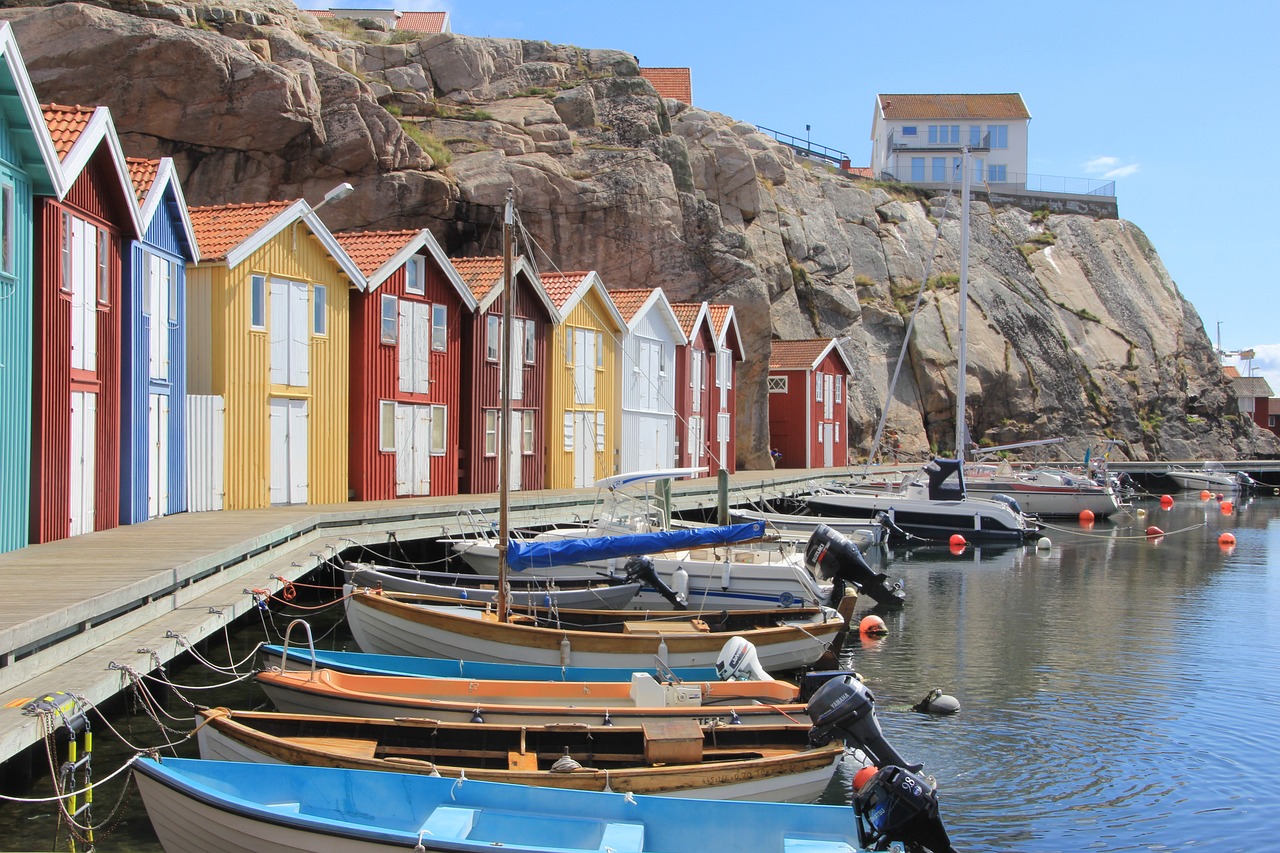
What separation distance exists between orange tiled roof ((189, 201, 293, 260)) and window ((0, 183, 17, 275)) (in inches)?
355

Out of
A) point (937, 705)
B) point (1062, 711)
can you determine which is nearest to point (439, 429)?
point (937, 705)

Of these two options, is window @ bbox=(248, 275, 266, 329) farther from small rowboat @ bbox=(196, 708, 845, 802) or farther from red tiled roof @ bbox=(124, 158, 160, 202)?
small rowboat @ bbox=(196, 708, 845, 802)

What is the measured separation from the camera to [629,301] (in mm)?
46312

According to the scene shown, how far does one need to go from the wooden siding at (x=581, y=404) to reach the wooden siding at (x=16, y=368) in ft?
74.9

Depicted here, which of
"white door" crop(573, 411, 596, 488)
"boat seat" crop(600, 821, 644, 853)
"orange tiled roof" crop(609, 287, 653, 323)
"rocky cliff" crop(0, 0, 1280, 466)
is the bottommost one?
"boat seat" crop(600, 821, 644, 853)

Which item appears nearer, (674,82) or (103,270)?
(103,270)

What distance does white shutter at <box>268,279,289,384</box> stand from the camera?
94.4ft

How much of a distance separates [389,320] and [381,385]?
1963mm

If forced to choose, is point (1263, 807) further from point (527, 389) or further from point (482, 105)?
point (482, 105)

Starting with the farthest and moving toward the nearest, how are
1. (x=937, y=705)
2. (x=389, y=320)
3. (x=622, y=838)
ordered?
(x=389, y=320), (x=937, y=705), (x=622, y=838)

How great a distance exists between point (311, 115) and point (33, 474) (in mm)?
26997

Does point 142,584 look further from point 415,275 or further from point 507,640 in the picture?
point 415,275

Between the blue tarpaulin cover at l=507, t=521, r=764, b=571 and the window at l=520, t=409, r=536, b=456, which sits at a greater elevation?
the window at l=520, t=409, r=536, b=456

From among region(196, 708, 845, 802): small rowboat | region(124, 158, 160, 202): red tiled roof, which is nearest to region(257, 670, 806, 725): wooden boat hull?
region(196, 708, 845, 802): small rowboat
